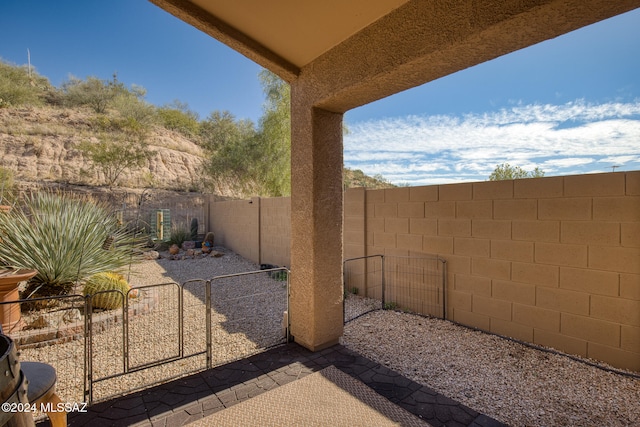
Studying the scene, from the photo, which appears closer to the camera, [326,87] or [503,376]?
[503,376]

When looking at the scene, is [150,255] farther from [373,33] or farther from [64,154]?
[64,154]

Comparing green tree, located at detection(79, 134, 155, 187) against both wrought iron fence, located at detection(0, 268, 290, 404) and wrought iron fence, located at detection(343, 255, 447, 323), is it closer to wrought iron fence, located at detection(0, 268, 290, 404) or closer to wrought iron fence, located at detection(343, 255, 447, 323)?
wrought iron fence, located at detection(0, 268, 290, 404)

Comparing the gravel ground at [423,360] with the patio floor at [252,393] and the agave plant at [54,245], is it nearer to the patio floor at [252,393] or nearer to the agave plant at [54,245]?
the patio floor at [252,393]

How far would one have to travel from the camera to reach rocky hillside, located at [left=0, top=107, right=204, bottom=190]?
15898 millimetres

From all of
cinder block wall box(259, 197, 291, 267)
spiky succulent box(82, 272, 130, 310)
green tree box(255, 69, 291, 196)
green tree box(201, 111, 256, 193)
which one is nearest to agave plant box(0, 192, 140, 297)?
spiky succulent box(82, 272, 130, 310)

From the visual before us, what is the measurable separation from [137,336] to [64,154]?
19027mm

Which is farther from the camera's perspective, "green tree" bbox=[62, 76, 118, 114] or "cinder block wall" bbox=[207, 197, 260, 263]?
"green tree" bbox=[62, 76, 118, 114]

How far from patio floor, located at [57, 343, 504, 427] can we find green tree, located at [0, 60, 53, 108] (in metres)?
24.4

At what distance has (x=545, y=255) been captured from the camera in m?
3.30

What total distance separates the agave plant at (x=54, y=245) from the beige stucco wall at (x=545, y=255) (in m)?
5.26

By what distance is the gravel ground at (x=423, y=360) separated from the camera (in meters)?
2.34

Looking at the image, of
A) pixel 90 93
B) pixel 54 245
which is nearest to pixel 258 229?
pixel 54 245

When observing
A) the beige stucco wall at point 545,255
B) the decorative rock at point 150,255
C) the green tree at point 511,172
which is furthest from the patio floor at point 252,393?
the green tree at point 511,172

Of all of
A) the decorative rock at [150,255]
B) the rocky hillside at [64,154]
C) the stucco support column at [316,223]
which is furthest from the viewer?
the rocky hillside at [64,154]
